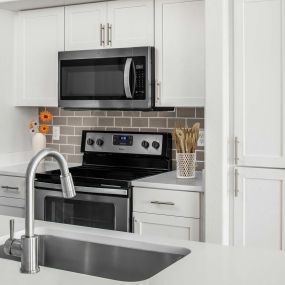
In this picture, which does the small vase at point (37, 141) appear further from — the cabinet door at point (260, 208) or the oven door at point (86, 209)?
the cabinet door at point (260, 208)

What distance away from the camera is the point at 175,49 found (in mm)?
3559

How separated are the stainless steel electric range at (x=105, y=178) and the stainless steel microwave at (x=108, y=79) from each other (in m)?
0.41

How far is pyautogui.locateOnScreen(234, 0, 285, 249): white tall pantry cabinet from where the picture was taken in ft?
9.90

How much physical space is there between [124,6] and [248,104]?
1222 millimetres

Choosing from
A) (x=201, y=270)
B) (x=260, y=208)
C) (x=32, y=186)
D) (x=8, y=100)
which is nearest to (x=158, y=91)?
(x=260, y=208)

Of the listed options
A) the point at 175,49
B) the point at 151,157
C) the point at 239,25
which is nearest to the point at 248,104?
the point at 239,25

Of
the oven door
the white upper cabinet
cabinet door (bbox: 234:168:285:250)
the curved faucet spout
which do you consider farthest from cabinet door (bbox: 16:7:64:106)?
the curved faucet spout

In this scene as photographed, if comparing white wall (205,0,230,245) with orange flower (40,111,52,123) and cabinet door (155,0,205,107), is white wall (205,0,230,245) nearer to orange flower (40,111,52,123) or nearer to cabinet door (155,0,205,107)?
cabinet door (155,0,205,107)

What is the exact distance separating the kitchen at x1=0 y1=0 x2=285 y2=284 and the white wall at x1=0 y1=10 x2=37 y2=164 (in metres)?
0.01

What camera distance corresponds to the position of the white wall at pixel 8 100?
13.7 feet

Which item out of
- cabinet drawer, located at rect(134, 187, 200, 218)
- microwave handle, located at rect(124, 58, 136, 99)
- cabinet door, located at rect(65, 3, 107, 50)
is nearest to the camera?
cabinet drawer, located at rect(134, 187, 200, 218)

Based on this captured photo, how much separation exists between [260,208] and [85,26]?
1837 millimetres

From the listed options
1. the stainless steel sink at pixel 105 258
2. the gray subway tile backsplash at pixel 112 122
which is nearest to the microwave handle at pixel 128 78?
the gray subway tile backsplash at pixel 112 122

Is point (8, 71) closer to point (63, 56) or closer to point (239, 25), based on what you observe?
point (63, 56)
